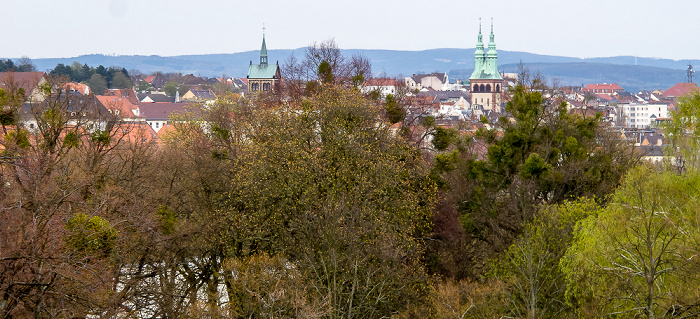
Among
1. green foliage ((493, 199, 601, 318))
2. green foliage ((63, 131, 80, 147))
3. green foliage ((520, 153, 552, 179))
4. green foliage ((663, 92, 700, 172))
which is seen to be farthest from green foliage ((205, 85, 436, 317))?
green foliage ((663, 92, 700, 172))

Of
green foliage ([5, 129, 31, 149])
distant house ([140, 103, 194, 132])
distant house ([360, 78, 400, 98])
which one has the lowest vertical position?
distant house ([140, 103, 194, 132])

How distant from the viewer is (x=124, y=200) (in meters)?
20.8

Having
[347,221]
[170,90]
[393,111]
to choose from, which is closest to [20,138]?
[347,221]

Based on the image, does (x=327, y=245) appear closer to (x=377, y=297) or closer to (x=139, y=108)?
(x=377, y=297)

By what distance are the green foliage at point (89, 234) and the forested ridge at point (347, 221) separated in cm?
3

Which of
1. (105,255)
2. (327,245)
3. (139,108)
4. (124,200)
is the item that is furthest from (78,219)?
(139,108)

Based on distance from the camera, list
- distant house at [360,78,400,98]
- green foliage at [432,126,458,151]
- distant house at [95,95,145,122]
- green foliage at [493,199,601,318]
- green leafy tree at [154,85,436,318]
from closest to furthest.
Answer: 1. green foliage at [493,199,601,318]
2. green leafy tree at [154,85,436,318]
3. green foliage at [432,126,458,151]
4. distant house at [95,95,145,122]
5. distant house at [360,78,400,98]

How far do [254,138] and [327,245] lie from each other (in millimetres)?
5670

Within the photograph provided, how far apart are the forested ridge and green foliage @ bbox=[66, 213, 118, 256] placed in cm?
3

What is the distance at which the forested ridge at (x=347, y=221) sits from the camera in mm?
15758

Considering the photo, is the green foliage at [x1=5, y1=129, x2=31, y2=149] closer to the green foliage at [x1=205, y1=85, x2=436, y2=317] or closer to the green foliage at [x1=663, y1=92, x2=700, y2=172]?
the green foliage at [x1=205, y1=85, x2=436, y2=317]

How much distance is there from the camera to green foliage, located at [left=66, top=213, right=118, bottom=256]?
578 inches

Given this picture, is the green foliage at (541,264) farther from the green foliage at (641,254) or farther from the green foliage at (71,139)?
the green foliage at (71,139)

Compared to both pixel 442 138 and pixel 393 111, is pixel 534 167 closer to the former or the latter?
pixel 442 138
